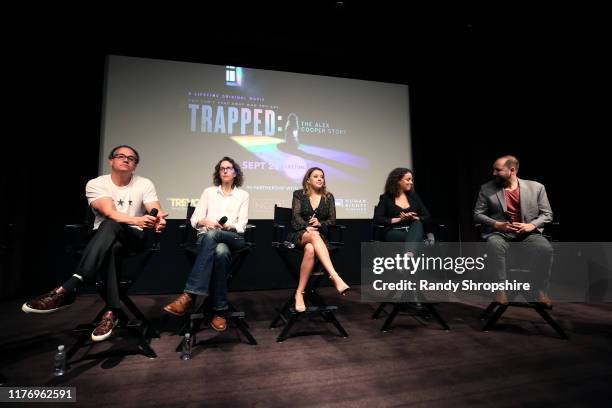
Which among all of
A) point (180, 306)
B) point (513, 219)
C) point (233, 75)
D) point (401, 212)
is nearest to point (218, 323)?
point (180, 306)

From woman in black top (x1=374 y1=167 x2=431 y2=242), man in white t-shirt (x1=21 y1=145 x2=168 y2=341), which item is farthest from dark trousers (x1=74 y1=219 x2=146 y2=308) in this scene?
woman in black top (x1=374 y1=167 x2=431 y2=242)

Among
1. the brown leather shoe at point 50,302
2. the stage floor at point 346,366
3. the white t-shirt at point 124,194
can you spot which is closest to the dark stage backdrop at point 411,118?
the stage floor at point 346,366

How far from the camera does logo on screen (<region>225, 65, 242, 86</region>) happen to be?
4172 millimetres

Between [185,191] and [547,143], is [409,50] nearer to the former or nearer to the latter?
[547,143]

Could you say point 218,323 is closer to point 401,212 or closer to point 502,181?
point 401,212

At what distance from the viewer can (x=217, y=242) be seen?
234 cm

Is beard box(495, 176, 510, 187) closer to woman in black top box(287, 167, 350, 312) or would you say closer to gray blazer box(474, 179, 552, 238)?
gray blazer box(474, 179, 552, 238)

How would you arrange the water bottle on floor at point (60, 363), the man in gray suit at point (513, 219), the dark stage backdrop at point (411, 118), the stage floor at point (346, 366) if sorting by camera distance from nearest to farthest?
1. the stage floor at point (346, 366)
2. the water bottle on floor at point (60, 363)
3. the man in gray suit at point (513, 219)
4. the dark stage backdrop at point (411, 118)

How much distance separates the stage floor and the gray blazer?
804mm

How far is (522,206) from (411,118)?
260 cm

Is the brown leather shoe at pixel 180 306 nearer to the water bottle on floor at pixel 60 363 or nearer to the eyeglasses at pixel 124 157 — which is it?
the water bottle on floor at pixel 60 363

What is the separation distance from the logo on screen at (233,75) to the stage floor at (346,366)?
286 centimetres

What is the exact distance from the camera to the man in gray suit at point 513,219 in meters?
2.49

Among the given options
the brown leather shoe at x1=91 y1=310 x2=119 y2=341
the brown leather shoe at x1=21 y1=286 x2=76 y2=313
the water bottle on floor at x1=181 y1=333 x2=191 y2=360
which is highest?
the brown leather shoe at x1=21 y1=286 x2=76 y2=313
